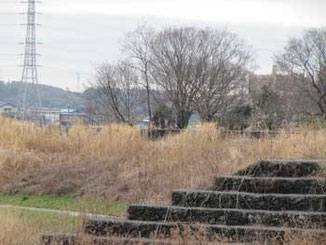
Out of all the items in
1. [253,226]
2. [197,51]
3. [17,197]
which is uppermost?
[197,51]

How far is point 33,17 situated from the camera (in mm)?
46500

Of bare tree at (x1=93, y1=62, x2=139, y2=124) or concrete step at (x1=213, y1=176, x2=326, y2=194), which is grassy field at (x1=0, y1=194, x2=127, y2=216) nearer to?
concrete step at (x1=213, y1=176, x2=326, y2=194)

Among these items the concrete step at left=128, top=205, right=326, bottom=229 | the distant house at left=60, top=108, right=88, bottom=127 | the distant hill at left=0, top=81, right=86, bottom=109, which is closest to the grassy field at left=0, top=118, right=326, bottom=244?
the distant house at left=60, top=108, right=88, bottom=127

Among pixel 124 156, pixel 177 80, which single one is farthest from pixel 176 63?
pixel 124 156

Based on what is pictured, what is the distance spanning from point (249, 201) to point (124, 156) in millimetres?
11127

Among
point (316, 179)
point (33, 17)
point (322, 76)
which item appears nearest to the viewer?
point (316, 179)

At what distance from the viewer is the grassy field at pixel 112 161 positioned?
1434 cm

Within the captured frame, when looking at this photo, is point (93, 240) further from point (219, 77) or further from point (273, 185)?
point (219, 77)

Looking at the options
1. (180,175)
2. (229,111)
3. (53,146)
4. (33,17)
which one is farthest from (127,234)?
(229,111)

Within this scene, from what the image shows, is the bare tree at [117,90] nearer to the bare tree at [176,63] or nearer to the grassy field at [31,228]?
the bare tree at [176,63]

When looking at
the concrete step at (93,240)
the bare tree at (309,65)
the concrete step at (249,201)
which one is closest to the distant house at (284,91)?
the bare tree at (309,65)

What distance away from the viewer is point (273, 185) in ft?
34.0

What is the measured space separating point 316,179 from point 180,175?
574 cm

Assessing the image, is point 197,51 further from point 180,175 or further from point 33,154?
point 180,175
